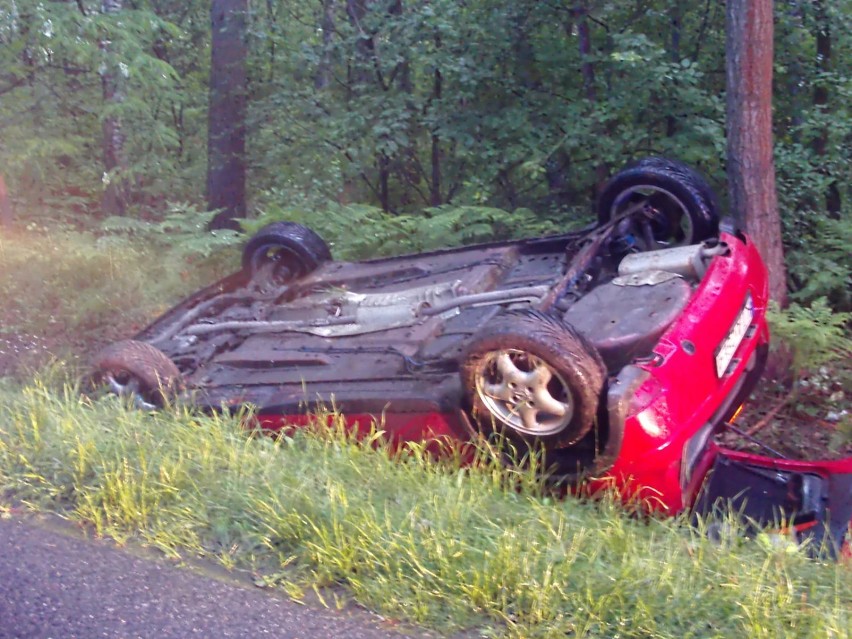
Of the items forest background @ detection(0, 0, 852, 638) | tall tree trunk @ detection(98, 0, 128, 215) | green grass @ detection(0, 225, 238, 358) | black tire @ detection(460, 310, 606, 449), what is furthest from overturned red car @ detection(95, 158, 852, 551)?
tall tree trunk @ detection(98, 0, 128, 215)

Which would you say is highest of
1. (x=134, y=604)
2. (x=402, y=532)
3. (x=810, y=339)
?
(x=810, y=339)

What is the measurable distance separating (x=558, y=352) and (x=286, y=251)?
11.9 ft

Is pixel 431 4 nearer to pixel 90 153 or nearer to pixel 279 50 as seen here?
pixel 279 50

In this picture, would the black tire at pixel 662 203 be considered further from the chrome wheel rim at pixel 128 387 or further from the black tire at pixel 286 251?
the chrome wheel rim at pixel 128 387

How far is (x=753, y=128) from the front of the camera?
23.7 feet

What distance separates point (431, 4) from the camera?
32.2 feet

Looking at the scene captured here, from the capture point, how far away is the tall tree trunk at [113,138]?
10.1 metres

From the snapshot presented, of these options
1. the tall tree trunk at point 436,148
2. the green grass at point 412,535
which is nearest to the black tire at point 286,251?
the green grass at point 412,535

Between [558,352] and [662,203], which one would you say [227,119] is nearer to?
[662,203]

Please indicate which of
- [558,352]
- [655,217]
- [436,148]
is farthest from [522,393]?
[436,148]

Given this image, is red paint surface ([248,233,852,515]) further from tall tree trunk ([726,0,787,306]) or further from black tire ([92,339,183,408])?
tall tree trunk ([726,0,787,306])

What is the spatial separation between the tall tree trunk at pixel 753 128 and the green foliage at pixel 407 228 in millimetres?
2099

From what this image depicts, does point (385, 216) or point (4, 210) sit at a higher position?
point (385, 216)

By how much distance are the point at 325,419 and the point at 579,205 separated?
612 centimetres
